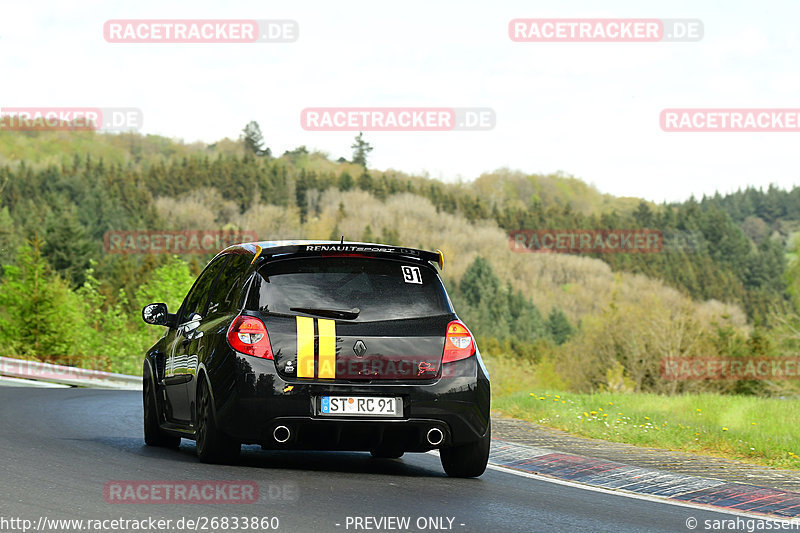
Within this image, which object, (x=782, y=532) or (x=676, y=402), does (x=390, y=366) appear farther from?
(x=676, y=402)

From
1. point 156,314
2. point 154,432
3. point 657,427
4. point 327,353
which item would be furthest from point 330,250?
point 657,427

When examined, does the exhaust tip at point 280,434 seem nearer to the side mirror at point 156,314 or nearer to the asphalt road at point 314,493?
the asphalt road at point 314,493

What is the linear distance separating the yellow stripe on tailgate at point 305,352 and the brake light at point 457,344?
993 mm

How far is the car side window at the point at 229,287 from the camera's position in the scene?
8.60 m

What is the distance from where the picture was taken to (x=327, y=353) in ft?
26.0

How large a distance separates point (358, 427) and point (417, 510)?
1.27 m

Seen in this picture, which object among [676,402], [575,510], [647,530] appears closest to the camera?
[647,530]

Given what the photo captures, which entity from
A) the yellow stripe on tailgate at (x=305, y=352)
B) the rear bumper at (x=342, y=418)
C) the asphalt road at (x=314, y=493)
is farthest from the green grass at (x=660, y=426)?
the yellow stripe on tailgate at (x=305, y=352)

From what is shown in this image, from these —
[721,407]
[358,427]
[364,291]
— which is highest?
[364,291]

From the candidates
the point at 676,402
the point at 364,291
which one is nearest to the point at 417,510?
the point at 364,291

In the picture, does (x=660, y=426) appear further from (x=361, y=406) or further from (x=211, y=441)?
(x=211, y=441)

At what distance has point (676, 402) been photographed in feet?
72.0

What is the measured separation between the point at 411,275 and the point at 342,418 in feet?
4.21

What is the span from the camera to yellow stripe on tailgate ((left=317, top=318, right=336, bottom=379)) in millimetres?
7926
